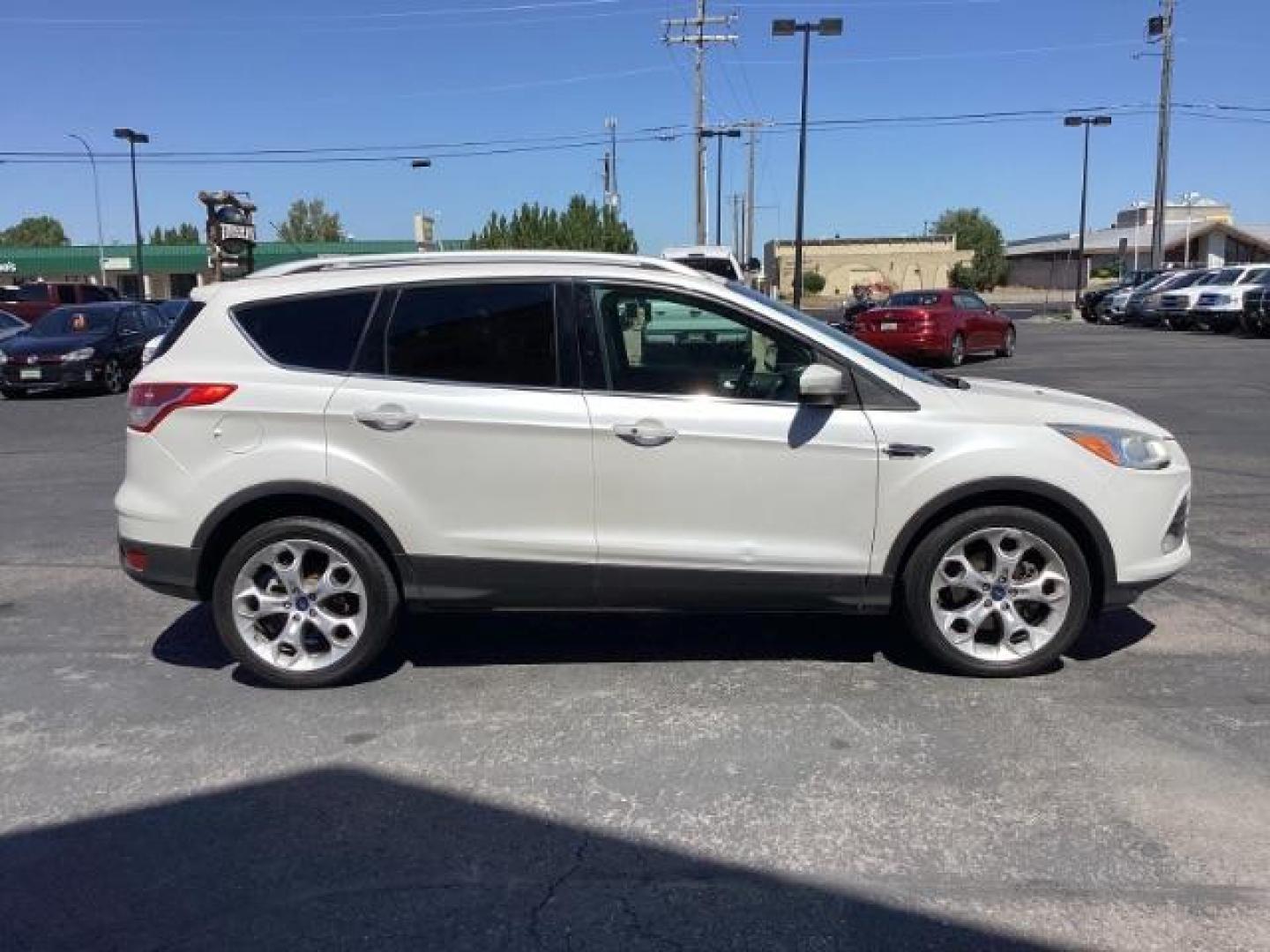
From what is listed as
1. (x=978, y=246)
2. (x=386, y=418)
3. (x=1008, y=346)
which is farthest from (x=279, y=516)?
(x=978, y=246)

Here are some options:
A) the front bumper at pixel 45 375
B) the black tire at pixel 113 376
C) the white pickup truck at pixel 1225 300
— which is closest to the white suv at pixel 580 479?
the front bumper at pixel 45 375

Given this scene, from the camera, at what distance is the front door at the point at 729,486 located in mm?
4668

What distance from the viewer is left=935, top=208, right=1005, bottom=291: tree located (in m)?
95.6

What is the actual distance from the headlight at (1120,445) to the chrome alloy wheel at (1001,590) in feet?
1.53

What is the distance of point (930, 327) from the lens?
22234 millimetres

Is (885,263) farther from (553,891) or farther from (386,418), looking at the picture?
(553,891)

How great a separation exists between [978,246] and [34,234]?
114 metres

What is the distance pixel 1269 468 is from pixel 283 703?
354 inches

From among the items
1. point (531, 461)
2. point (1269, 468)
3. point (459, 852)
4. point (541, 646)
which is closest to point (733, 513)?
point (531, 461)

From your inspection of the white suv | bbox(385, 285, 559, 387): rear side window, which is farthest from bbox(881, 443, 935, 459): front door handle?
bbox(385, 285, 559, 387): rear side window

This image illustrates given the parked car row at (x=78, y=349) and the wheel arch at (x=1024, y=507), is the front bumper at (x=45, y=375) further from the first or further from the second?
the wheel arch at (x=1024, y=507)

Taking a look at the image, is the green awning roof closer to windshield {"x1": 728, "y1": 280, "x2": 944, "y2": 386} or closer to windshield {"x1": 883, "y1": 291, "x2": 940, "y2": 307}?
windshield {"x1": 883, "y1": 291, "x2": 940, "y2": 307}

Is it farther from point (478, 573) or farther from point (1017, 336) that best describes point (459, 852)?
point (1017, 336)

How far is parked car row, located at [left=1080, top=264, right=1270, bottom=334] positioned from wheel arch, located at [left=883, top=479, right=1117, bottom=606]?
2768 centimetres
